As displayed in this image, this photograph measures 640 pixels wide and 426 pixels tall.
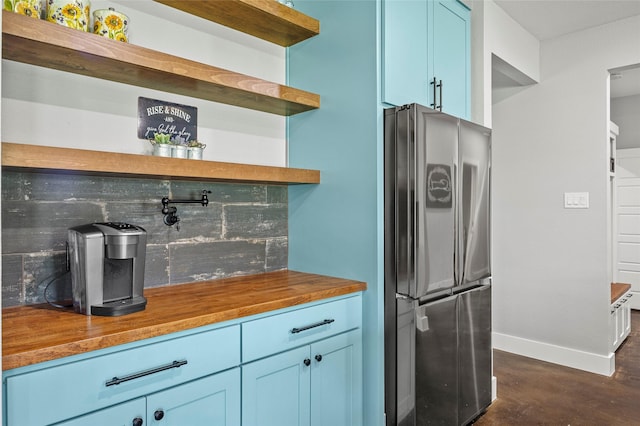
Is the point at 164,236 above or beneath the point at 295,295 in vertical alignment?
above

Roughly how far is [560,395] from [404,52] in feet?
8.06

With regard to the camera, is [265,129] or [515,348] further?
[515,348]

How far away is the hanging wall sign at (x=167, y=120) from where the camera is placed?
1809 millimetres

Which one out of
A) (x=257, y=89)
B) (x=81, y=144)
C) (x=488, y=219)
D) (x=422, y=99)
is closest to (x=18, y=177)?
(x=81, y=144)

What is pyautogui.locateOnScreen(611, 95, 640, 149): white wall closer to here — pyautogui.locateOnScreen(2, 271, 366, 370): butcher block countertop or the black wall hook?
pyautogui.locateOnScreen(2, 271, 366, 370): butcher block countertop

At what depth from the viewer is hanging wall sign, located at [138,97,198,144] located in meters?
1.81

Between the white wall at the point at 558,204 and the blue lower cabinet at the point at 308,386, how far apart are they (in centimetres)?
224

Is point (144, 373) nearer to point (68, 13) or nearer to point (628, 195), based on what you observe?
point (68, 13)

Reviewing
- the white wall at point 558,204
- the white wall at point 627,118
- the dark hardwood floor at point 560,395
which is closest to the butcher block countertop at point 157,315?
the dark hardwood floor at point 560,395

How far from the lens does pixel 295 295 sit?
170 cm

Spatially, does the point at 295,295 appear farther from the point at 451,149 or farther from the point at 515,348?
the point at 515,348

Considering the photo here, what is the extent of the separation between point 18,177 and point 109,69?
51 centimetres

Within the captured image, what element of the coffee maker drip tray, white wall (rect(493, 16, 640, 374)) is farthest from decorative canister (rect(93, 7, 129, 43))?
white wall (rect(493, 16, 640, 374))

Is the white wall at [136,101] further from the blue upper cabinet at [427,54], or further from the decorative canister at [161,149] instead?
the blue upper cabinet at [427,54]
